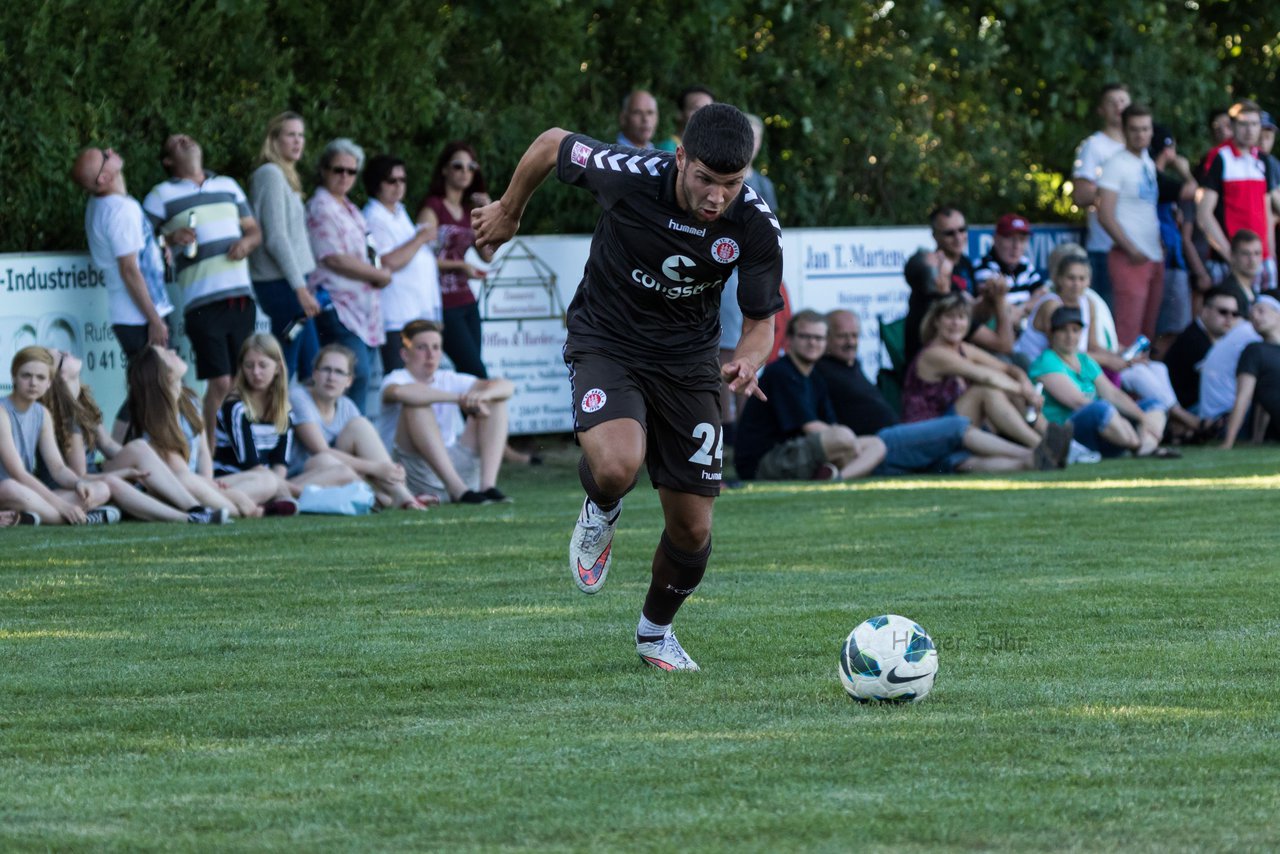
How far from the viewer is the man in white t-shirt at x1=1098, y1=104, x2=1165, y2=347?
19.4m

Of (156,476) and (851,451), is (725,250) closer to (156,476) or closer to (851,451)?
(156,476)

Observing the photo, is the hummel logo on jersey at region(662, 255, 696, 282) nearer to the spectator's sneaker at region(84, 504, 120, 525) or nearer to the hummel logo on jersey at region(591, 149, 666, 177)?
the hummel logo on jersey at region(591, 149, 666, 177)

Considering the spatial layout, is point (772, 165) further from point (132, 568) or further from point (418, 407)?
point (132, 568)

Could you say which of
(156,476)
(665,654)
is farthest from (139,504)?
(665,654)

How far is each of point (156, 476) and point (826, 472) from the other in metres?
5.22

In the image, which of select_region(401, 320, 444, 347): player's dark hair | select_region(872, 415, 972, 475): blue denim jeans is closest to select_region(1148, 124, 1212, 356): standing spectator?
select_region(872, 415, 972, 475): blue denim jeans

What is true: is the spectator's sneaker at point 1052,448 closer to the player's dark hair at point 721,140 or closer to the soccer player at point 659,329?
the soccer player at point 659,329

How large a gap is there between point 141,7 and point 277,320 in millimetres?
2914

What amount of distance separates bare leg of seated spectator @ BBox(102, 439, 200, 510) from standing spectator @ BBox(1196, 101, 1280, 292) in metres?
11.2

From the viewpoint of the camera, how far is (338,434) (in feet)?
45.5

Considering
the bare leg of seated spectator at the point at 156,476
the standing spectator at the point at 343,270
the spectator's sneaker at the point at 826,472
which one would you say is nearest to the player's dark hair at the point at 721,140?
the bare leg of seated spectator at the point at 156,476

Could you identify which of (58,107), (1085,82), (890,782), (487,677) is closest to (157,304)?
(58,107)

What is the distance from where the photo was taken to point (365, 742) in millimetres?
5672

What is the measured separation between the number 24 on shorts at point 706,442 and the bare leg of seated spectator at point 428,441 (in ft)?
23.4
